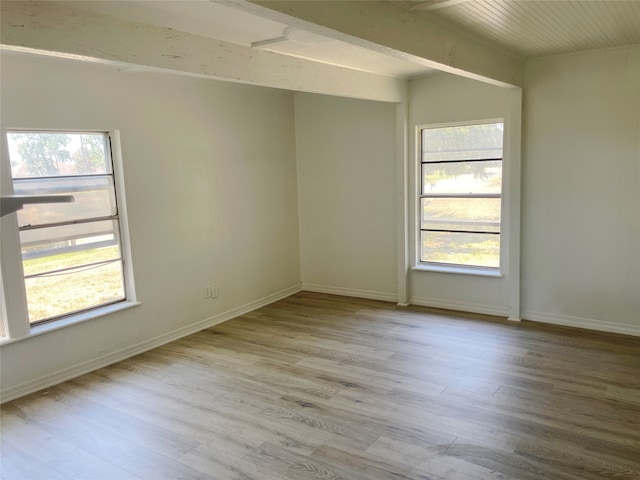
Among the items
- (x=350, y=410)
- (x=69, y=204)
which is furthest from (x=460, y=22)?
(x=69, y=204)

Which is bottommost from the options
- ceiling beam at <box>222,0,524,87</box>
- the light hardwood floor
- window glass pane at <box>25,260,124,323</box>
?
the light hardwood floor

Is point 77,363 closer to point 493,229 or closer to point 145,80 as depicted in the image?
point 145,80

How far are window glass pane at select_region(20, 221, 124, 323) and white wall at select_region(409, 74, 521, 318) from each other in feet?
10.8

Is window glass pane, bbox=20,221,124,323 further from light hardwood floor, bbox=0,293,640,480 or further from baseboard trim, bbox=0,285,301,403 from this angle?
light hardwood floor, bbox=0,293,640,480

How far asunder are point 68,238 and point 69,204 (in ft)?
0.98

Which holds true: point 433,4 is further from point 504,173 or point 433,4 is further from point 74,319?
point 74,319

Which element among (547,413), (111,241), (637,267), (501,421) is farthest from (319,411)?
(637,267)

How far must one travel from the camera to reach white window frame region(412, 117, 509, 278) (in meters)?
5.09

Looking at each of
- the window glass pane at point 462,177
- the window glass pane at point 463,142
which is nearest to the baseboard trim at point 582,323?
the window glass pane at point 462,177

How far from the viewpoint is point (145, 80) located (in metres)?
4.57

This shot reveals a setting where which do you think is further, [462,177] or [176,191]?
[462,177]

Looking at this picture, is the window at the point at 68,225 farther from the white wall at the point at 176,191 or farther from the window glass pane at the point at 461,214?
the window glass pane at the point at 461,214

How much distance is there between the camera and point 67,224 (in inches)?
165

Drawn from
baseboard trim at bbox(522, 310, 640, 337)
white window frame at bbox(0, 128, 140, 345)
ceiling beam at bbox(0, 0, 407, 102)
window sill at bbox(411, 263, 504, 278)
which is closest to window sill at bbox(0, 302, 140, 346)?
white window frame at bbox(0, 128, 140, 345)
